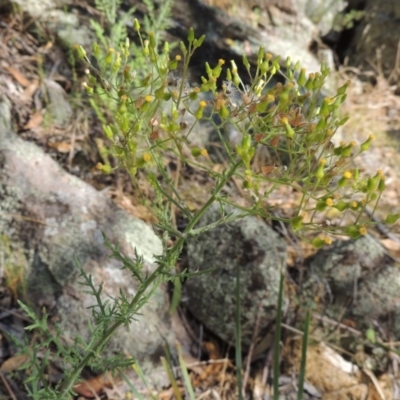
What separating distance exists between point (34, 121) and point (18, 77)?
382 millimetres

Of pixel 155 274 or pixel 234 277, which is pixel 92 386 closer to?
pixel 234 277

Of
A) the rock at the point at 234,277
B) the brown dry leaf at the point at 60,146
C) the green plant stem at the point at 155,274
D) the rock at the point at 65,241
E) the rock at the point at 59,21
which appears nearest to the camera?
the green plant stem at the point at 155,274

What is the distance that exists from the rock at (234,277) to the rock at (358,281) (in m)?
0.24

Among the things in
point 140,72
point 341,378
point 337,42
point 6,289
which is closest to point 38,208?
point 6,289

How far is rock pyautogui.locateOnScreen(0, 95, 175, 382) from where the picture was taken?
2064 millimetres

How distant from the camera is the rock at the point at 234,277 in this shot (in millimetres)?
2281

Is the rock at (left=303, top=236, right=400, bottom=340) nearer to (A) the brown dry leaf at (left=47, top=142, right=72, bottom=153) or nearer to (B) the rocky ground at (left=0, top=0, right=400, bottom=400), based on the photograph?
(B) the rocky ground at (left=0, top=0, right=400, bottom=400)

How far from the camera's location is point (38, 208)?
7.23 ft

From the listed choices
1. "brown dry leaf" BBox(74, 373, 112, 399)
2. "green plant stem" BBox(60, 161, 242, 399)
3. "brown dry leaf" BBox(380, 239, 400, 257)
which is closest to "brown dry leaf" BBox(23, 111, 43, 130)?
"brown dry leaf" BBox(74, 373, 112, 399)

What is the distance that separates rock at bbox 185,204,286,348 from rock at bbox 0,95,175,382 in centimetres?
21

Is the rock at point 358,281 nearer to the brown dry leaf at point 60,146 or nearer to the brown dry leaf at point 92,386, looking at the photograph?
the brown dry leaf at point 92,386

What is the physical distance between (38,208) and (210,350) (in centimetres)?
112

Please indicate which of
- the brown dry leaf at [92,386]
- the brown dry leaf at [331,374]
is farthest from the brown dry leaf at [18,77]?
the brown dry leaf at [331,374]

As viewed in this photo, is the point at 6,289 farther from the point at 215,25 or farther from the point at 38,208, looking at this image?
the point at 215,25
